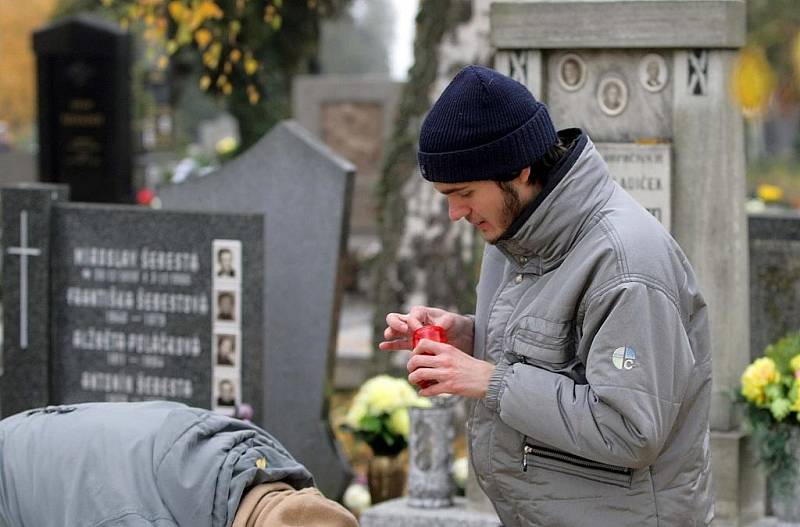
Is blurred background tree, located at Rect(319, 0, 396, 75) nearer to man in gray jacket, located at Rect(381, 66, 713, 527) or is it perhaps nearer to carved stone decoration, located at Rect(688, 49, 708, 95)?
carved stone decoration, located at Rect(688, 49, 708, 95)

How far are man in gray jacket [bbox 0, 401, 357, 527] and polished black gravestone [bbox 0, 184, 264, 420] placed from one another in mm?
3049

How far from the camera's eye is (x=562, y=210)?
2.70 metres

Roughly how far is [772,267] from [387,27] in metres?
55.6

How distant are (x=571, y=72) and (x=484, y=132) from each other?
2.36 meters

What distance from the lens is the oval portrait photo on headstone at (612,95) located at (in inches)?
191

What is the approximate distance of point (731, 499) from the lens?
15.9 feet

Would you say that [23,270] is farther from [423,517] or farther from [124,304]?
[423,517]

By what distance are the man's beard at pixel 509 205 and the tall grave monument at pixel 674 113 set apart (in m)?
2.14

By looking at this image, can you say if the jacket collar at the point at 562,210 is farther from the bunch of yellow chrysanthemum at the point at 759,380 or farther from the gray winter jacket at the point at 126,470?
the bunch of yellow chrysanthemum at the point at 759,380

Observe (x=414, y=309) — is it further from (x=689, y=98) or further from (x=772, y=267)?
(x=772, y=267)

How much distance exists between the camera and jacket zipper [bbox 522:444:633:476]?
271 centimetres

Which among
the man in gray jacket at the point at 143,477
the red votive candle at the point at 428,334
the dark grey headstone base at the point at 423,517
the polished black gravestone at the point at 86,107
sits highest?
the polished black gravestone at the point at 86,107

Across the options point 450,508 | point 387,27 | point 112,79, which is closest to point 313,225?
point 450,508

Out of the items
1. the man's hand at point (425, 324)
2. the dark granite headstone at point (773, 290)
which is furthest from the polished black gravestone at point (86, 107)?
the man's hand at point (425, 324)
